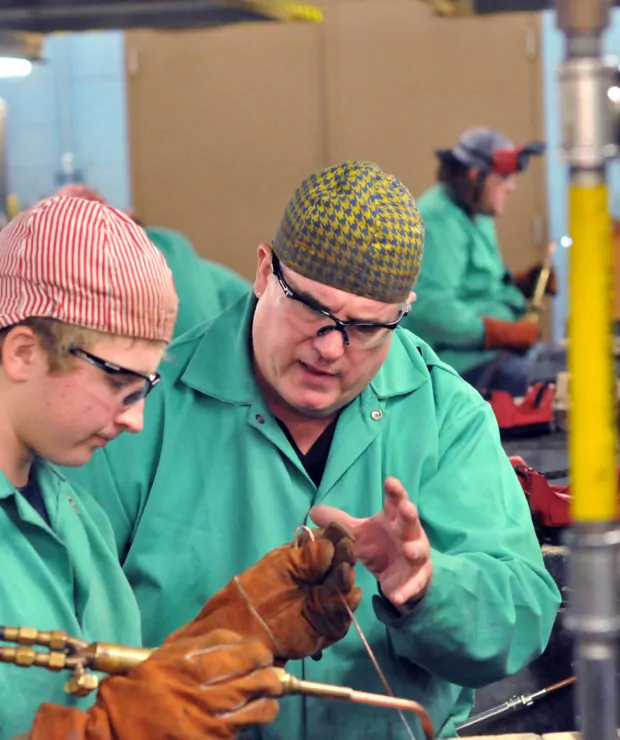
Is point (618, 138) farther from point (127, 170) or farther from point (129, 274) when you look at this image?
point (127, 170)

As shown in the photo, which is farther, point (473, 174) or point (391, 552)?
point (473, 174)

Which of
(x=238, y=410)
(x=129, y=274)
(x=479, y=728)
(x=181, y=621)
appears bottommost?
(x=479, y=728)

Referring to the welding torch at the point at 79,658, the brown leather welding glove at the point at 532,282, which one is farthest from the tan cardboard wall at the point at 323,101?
the welding torch at the point at 79,658

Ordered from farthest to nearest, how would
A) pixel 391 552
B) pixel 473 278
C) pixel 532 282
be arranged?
pixel 532 282, pixel 473 278, pixel 391 552

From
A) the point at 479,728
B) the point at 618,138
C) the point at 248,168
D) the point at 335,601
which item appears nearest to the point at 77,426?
the point at 335,601

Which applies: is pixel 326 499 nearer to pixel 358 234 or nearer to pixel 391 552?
pixel 391 552

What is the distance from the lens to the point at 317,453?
6.64 feet

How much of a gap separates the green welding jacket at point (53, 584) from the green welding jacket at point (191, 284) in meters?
2.11

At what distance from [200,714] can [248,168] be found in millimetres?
5925

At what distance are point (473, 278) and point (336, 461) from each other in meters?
2.99

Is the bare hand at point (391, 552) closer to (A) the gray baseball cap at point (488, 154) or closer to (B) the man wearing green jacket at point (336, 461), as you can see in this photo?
(B) the man wearing green jacket at point (336, 461)

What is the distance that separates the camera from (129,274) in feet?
4.99

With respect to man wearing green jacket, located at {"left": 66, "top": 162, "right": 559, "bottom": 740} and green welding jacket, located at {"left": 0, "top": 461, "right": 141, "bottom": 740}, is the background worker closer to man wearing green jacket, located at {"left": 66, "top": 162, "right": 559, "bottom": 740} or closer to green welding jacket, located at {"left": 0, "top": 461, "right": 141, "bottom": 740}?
green welding jacket, located at {"left": 0, "top": 461, "right": 141, "bottom": 740}

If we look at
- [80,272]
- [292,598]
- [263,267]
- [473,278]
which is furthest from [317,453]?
[473,278]
